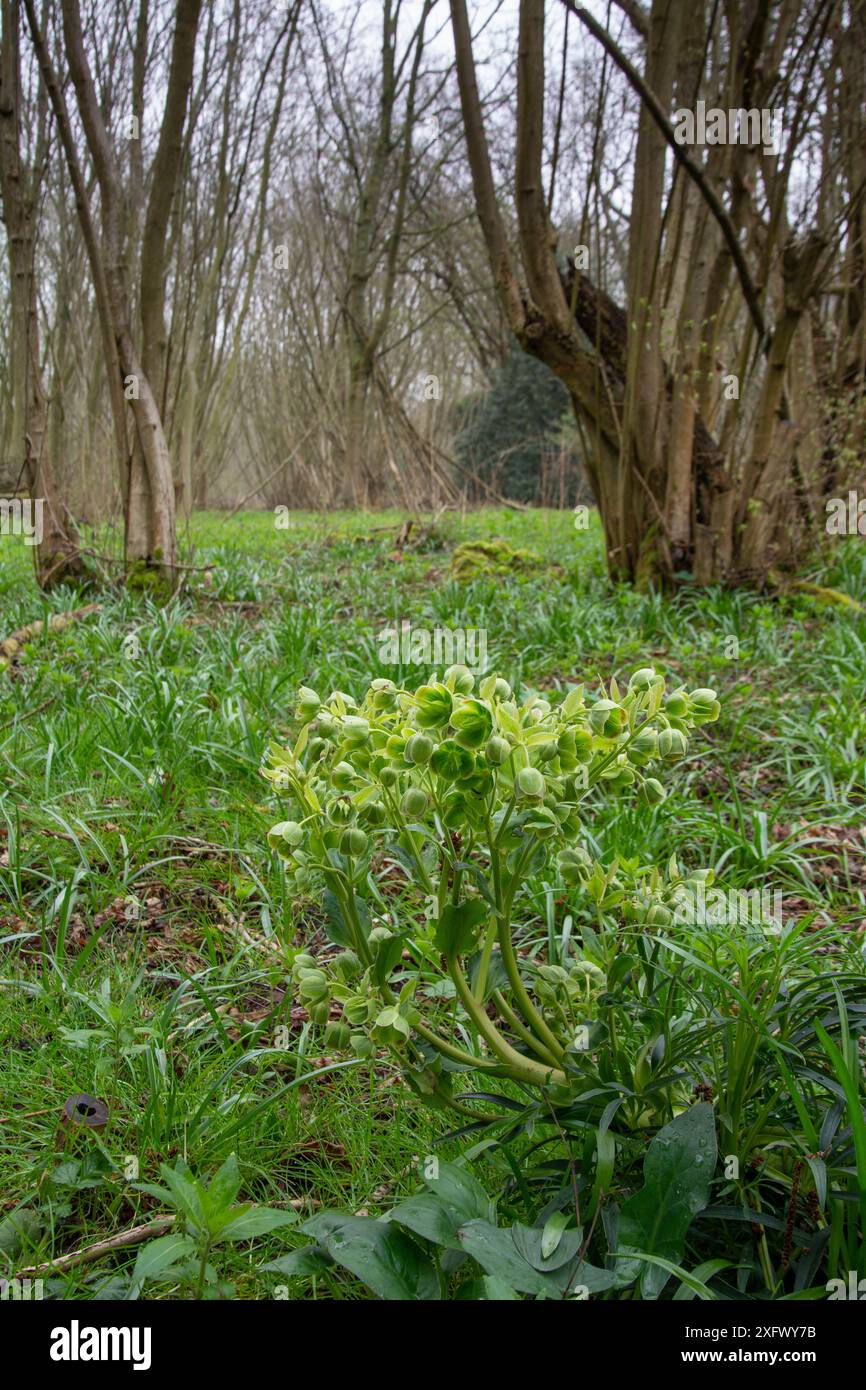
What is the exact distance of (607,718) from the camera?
936 mm

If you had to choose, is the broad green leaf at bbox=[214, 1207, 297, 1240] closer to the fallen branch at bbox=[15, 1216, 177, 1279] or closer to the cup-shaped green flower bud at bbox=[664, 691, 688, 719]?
the fallen branch at bbox=[15, 1216, 177, 1279]

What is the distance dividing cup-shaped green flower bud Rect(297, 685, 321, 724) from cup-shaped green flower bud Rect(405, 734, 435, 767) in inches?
7.2

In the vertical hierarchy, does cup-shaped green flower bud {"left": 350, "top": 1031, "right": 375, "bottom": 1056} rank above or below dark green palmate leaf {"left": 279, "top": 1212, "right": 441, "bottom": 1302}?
above

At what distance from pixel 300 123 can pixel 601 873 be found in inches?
499

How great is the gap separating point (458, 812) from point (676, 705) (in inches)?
10.6

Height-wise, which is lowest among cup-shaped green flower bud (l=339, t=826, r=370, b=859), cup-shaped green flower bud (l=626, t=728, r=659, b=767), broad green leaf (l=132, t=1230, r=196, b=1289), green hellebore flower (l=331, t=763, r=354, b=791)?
broad green leaf (l=132, t=1230, r=196, b=1289)

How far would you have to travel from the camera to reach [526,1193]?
3.45 ft

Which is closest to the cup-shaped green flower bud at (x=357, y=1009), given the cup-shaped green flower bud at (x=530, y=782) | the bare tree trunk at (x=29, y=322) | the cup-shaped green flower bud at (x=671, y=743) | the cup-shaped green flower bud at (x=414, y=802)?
the cup-shaped green flower bud at (x=414, y=802)

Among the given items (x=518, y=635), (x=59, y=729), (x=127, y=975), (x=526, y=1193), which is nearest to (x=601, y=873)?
(x=526, y=1193)

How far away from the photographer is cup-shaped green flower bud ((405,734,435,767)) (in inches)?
33.8

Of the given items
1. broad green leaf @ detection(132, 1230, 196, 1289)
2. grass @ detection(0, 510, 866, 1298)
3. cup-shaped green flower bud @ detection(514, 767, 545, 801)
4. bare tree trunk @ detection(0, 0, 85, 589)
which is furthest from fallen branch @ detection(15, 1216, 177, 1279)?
bare tree trunk @ detection(0, 0, 85, 589)

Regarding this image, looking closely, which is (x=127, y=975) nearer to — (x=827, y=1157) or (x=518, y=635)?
(x=827, y=1157)

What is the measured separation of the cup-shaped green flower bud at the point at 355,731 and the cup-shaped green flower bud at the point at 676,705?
335mm

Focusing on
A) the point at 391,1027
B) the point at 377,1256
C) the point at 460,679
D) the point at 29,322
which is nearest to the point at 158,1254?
the point at 377,1256
